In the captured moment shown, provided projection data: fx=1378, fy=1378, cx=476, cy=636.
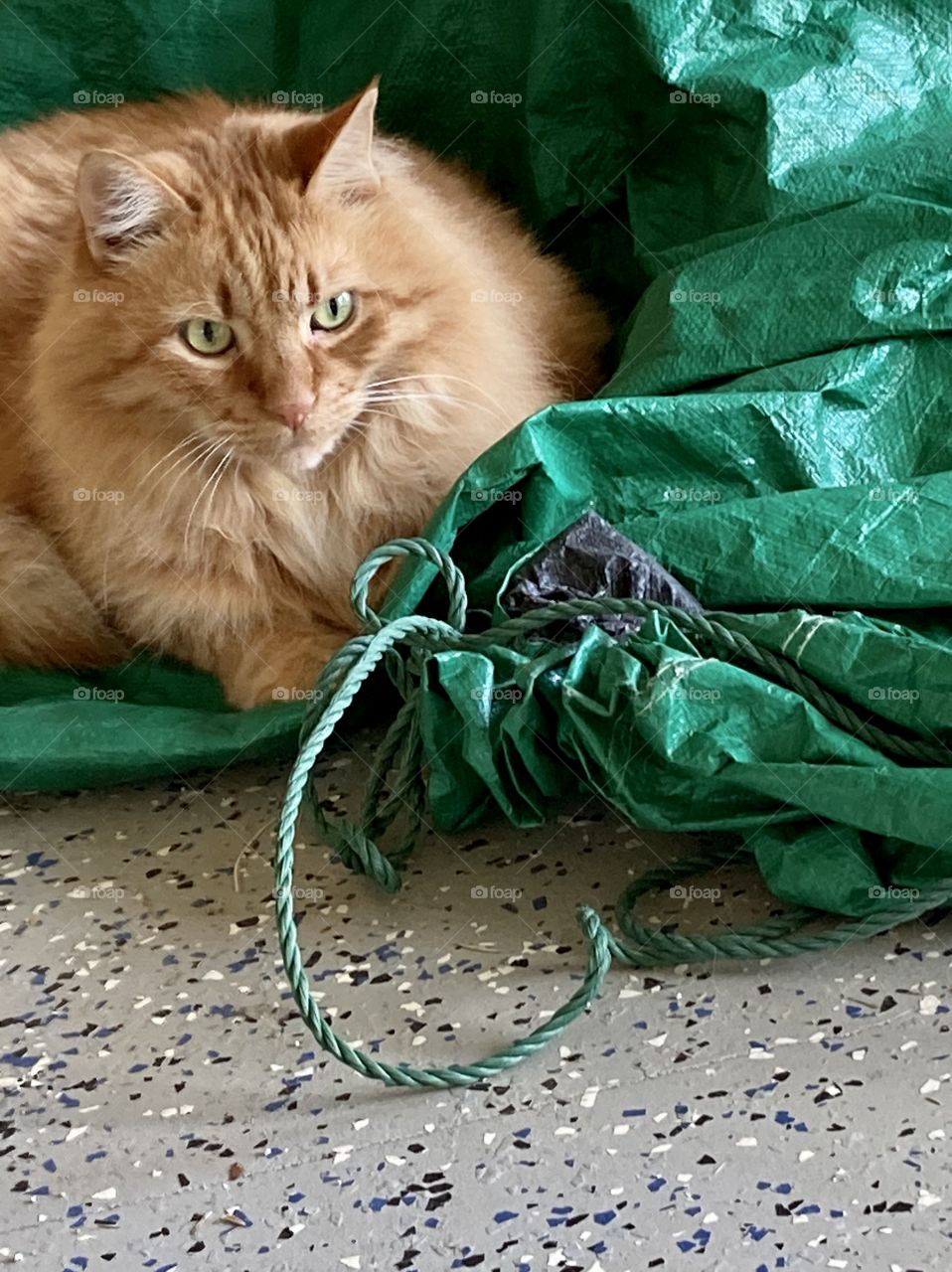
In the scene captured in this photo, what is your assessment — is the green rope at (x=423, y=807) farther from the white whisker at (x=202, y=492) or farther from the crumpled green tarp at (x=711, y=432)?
the white whisker at (x=202, y=492)

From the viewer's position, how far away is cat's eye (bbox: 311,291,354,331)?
1.59m

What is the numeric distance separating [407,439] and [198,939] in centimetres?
67

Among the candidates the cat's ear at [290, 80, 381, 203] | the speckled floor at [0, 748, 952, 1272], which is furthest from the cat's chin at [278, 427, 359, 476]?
the speckled floor at [0, 748, 952, 1272]

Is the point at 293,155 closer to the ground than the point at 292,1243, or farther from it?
farther from it

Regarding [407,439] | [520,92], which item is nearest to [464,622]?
[407,439]

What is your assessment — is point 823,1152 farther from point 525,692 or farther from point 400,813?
point 400,813

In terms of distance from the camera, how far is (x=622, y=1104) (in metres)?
1.17

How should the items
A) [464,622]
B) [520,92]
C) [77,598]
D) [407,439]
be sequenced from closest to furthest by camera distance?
1. [464,622]
2. [407,439]
3. [77,598]
4. [520,92]

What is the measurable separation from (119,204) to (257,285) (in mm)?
190

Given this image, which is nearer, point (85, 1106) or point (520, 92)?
point (85, 1106)

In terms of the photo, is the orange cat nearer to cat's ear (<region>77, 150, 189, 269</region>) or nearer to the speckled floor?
cat's ear (<region>77, 150, 189, 269</region>)

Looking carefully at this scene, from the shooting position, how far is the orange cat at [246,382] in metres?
1.58

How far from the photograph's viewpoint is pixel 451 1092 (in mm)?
1203

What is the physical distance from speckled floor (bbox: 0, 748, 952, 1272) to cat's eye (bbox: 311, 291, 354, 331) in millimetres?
605
